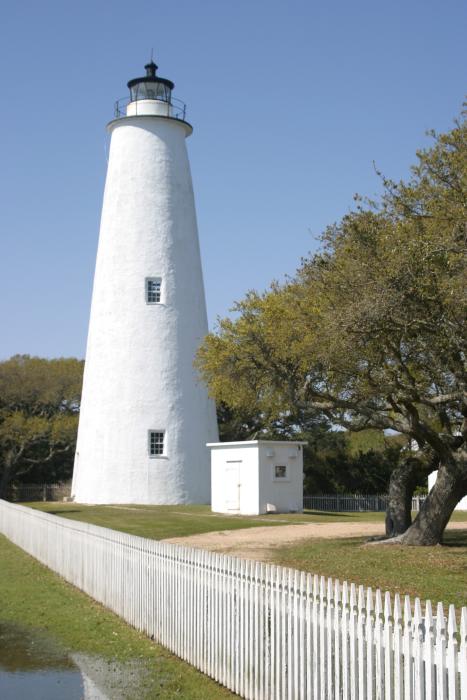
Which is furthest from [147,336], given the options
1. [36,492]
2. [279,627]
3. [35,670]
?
[279,627]

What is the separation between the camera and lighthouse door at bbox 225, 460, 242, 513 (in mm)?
32344

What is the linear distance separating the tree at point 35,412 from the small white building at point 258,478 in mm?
18035

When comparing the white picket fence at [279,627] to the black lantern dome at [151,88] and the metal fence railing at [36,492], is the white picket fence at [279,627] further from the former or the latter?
the metal fence railing at [36,492]

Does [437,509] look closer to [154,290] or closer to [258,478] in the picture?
[258,478]

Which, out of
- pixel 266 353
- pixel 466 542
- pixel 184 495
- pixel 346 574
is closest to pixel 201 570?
pixel 346 574

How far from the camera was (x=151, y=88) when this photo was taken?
38344mm

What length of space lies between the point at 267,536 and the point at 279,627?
49.6ft

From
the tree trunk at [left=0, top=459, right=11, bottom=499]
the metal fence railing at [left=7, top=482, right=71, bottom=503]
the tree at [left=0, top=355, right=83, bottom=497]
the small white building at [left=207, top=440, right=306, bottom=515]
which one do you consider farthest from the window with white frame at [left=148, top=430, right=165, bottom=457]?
the tree trunk at [left=0, top=459, right=11, bottom=499]

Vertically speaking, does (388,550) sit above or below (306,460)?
below

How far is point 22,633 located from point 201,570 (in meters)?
3.08

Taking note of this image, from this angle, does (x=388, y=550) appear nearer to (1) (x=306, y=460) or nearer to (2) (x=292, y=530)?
(2) (x=292, y=530)

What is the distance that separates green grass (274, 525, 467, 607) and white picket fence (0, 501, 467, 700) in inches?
165

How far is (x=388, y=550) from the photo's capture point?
1881 centimetres

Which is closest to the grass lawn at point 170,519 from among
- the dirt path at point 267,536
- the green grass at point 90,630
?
the dirt path at point 267,536
